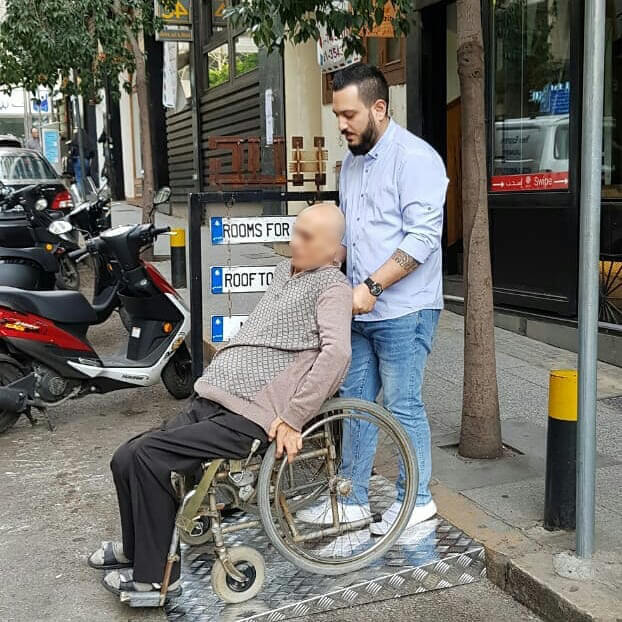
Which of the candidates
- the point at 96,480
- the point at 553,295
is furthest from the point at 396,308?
the point at 553,295

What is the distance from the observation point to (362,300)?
10.9ft

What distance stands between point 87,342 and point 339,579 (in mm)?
2837

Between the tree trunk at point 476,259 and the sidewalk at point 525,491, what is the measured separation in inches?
7.4

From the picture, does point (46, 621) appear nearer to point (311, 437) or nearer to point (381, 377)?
point (311, 437)

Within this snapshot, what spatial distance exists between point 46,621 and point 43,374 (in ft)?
7.72

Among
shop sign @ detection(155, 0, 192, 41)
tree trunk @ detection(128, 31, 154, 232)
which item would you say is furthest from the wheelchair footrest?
shop sign @ detection(155, 0, 192, 41)

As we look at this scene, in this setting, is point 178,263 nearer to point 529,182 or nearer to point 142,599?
point 529,182

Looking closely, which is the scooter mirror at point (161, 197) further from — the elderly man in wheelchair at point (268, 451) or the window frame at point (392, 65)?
the elderly man in wheelchair at point (268, 451)

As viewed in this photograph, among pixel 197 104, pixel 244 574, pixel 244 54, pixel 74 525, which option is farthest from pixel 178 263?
pixel 197 104

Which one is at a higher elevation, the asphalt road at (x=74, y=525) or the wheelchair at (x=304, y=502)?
the wheelchair at (x=304, y=502)

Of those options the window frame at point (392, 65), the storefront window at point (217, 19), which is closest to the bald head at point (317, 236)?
the window frame at point (392, 65)

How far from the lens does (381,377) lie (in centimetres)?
373

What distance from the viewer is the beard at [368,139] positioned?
11.3 feet

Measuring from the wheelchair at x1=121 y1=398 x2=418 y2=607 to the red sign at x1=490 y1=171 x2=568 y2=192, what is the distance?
12.4 feet
